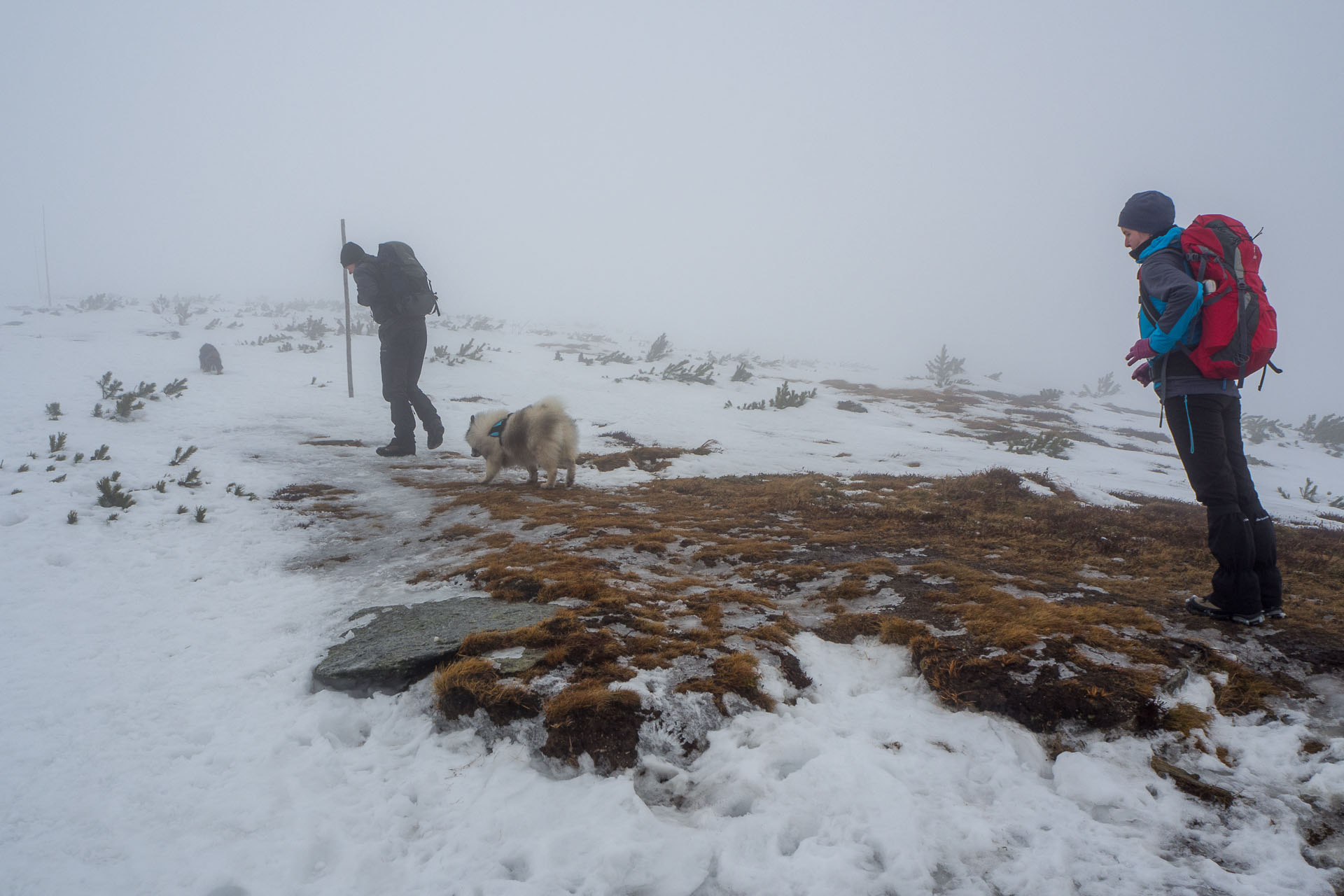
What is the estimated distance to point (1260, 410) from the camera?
190 ft

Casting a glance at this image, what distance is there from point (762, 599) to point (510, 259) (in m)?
115

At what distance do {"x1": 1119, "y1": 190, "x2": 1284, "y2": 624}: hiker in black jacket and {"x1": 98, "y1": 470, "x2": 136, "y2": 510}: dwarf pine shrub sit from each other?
9521 mm

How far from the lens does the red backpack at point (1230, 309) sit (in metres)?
3.56

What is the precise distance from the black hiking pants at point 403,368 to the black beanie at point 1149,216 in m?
9.36

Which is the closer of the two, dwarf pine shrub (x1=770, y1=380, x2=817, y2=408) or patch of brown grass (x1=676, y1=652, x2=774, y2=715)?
patch of brown grass (x1=676, y1=652, x2=774, y2=715)

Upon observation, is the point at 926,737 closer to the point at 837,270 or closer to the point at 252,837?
the point at 252,837

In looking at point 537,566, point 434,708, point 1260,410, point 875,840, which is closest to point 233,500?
point 537,566

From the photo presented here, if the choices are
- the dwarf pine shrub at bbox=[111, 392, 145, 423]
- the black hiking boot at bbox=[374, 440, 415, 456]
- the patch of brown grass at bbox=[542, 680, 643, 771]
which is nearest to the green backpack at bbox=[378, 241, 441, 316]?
the black hiking boot at bbox=[374, 440, 415, 456]

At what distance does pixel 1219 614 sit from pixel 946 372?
28.4 meters

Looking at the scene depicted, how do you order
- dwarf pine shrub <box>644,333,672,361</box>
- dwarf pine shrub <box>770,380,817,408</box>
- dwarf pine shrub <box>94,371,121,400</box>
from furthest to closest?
dwarf pine shrub <box>644,333,672,361</box>
dwarf pine shrub <box>770,380,817,408</box>
dwarf pine shrub <box>94,371,121,400</box>

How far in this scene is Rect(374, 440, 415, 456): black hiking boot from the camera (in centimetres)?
988

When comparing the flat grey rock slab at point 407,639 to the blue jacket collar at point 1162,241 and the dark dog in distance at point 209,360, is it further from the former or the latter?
the dark dog in distance at point 209,360

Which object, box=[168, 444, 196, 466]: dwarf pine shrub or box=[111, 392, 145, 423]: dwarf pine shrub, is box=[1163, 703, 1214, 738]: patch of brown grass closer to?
box=[168, 444, 196, 466]: dwarf pine shrub

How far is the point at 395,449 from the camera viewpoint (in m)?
9.92
